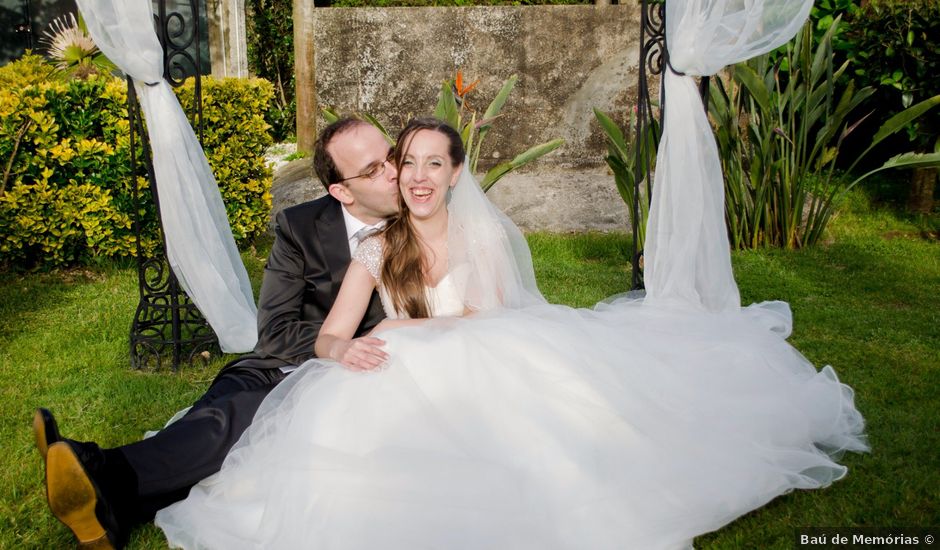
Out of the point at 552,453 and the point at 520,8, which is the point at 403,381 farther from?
the point at 520,8

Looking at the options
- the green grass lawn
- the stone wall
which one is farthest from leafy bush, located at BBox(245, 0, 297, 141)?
the green grass lawn

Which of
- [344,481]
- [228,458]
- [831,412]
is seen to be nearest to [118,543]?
[228,458]

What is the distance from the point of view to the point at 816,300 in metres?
5.55

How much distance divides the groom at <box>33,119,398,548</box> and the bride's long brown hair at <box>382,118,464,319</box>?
0.19 meters

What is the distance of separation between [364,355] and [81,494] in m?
0.95

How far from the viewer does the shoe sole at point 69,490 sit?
2.61m

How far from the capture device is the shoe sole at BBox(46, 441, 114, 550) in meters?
2.61

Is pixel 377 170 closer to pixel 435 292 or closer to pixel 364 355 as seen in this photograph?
pixel 435 292

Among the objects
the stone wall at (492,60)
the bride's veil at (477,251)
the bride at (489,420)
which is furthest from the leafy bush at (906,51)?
the bride's veil at (477,251)

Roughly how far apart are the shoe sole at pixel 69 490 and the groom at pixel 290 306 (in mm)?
207

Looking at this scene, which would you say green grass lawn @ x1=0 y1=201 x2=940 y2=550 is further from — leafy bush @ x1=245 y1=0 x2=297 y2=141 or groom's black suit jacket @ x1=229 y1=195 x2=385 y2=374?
leafy bush @ x1=245 y1=0 x2=297 y2=141

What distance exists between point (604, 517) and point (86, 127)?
522 cm

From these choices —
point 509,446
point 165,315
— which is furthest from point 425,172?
point 165,315

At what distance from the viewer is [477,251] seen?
10.8 ft
